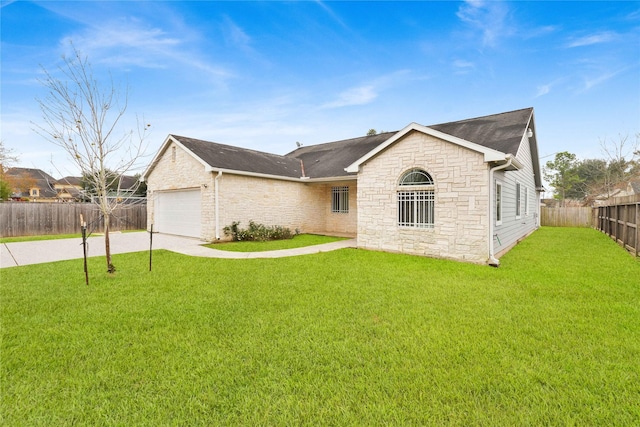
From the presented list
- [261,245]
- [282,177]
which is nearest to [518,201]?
[282,177]

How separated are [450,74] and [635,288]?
39.0 ft

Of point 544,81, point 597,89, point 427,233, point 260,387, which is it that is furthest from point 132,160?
point 597,89

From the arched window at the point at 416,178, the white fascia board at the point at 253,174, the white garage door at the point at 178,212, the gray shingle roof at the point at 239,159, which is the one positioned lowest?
the white garage door at the point at 178,212

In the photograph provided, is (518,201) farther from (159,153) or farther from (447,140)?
(159,153)

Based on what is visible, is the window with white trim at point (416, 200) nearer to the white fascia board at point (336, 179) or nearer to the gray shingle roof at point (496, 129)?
the gray shingle roof at point (496, 129)

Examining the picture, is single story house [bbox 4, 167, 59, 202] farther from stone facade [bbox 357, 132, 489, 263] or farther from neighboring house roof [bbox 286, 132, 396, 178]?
stone facade [bbox 357, 132, 489, 263]

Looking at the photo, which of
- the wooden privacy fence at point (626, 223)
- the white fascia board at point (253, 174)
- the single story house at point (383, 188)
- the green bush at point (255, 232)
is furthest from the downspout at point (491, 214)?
the white fascia board at point (253, 174)

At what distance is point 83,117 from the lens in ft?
20.0

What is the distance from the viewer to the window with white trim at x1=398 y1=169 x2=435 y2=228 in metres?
8.66

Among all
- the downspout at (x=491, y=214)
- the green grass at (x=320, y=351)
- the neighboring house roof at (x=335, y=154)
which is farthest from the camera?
the neighboring house roof at (x=335, y=154)

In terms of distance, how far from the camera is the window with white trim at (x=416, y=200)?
341 inches

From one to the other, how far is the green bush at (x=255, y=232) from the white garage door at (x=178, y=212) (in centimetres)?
186

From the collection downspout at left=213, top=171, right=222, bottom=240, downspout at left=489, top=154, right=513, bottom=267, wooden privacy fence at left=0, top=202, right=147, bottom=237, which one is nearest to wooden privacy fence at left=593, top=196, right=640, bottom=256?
downspout at left=489, top=154, right=513, bottom=267

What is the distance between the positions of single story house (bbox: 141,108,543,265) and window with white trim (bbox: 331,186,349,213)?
0.19 ft
